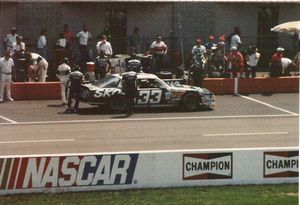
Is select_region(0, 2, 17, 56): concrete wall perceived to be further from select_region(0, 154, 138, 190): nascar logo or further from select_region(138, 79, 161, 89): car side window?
select_region(0, 154, 138, 190): nascar logo

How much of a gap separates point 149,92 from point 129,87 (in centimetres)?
103

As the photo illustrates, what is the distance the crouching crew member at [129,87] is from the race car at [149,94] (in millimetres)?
192

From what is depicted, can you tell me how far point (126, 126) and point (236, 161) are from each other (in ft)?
23.7

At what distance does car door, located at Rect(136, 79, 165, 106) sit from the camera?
2525 centimetres

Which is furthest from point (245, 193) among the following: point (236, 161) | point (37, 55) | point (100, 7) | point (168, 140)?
point (100, 7)

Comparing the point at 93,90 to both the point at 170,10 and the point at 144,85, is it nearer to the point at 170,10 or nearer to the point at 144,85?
the point at 144,85

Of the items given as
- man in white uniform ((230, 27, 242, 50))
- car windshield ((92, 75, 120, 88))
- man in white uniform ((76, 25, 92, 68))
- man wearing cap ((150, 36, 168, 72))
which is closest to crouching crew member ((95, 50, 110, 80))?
man in white uniform ((76, 25, 92, 68))

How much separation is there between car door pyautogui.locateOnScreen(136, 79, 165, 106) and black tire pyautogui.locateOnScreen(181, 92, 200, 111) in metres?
0.79

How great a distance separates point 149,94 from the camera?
25.3 m

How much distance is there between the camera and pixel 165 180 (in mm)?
15766

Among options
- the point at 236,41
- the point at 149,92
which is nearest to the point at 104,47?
the point at 149,92

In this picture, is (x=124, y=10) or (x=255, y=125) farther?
(x=124, y=10)

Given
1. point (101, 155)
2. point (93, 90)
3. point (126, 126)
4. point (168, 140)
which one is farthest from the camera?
point (93, 90)

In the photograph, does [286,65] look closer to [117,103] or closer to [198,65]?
[198,65]
